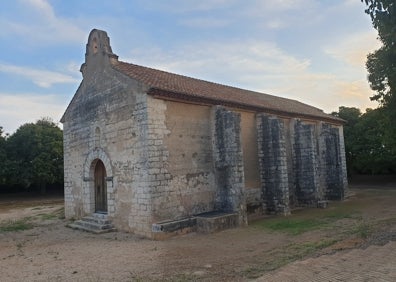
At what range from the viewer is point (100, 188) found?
47.1 ft

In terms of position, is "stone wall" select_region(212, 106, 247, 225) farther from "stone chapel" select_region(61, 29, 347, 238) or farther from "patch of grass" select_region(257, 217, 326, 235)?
"patch of grass" select_region(257, 217, 326, 235)

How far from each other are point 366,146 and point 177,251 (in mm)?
25452

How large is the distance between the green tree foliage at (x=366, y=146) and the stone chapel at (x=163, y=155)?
15.0 metres

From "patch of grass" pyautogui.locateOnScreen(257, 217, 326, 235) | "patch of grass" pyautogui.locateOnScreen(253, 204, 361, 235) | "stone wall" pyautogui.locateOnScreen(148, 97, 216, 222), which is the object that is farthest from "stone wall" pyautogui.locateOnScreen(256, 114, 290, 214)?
"stone wall" pyautogui.locateOnScreen(148, 97, 216, 222)

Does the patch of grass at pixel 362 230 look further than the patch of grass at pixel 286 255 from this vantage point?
Yes

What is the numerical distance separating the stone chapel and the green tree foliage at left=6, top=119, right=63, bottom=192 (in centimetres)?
1677

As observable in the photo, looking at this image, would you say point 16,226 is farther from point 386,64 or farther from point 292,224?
point 386,64

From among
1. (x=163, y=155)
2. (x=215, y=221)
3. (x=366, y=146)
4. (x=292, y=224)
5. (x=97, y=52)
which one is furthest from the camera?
(x=366, y=146)

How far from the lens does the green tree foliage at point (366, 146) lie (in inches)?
1131

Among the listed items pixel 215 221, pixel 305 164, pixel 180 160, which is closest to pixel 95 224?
pixel 180 160

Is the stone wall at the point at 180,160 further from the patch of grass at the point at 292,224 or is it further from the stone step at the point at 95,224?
the stone step at the point at 95,224

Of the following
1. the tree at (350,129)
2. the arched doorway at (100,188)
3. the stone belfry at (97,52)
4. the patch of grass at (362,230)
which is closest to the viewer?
the patch of grass at (362,230)

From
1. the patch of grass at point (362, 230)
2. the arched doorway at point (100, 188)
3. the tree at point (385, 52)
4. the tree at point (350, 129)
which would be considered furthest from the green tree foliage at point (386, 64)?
the tree at point (350, 129)

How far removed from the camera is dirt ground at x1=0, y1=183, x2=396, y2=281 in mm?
7297
